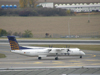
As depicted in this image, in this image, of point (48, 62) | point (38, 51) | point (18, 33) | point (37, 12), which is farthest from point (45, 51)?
point (37, 12)

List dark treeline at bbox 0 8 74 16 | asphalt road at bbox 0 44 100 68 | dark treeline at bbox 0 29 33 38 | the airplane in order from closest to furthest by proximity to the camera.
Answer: asphalt road at bbox 0 44 100 68, the airplane, dark treeline at bbox 0 29 33 38, dark treeline at bbox 0 8 74 16

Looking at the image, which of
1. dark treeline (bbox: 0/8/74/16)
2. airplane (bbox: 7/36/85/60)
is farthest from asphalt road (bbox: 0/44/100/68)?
dark treeline (bbox: 0/8/74/16)

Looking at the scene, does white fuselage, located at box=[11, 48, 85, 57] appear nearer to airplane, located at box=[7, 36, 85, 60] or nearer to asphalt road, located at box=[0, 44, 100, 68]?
airplane, located at box=[7, 36, 85, 60]

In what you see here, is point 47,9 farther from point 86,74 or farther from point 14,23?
point 86,74

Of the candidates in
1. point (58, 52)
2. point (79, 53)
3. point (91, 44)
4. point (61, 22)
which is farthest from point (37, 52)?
point (61, 22)

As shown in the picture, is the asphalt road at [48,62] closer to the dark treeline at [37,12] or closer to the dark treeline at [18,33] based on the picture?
the dark treeline at [18,33]

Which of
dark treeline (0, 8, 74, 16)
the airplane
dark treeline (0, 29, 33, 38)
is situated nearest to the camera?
the airplane

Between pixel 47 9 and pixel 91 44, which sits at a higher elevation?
pixel 47 9

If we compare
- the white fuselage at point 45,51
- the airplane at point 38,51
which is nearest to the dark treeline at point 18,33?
the airplane at point 38,51

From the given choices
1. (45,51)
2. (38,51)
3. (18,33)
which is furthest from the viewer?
(18,33)

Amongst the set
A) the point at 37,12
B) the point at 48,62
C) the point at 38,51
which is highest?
the point at 37,12

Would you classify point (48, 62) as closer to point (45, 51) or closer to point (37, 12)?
point (45, 51)

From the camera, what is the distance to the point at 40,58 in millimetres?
34656

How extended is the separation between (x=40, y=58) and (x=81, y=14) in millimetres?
77933
